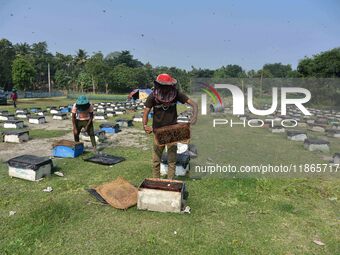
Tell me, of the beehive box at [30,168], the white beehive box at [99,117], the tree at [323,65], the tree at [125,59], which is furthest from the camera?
the tree at [125,59]

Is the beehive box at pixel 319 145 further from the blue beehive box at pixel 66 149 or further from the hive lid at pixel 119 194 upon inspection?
the blue beehive box at pixel 66 149

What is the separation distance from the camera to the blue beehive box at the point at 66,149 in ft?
32.7

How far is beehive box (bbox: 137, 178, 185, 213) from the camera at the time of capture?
551cm

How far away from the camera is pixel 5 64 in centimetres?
6250

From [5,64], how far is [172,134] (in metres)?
67.6

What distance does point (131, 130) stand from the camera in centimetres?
1817

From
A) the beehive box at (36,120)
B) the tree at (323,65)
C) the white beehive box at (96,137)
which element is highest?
the tree at (323,65)

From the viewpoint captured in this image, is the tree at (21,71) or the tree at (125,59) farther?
the tree at (125,59)

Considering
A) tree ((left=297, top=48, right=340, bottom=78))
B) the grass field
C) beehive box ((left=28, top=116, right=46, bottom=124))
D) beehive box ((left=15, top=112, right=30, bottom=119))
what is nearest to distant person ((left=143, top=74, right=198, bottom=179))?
the grass field

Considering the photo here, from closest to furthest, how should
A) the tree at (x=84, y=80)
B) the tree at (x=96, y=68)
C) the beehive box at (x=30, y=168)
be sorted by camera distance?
the beehive box at (x=30, y=168)
the tree at (x=96, y=68)
the tree at (x=84, y=80)

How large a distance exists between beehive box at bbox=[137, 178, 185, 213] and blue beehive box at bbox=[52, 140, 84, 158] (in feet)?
16.7

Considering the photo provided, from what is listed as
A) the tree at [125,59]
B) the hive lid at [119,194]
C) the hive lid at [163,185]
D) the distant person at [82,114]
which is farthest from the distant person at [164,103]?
the tree at [125,59]

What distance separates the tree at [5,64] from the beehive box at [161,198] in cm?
6706

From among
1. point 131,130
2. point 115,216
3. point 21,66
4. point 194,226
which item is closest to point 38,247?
point 115,216
